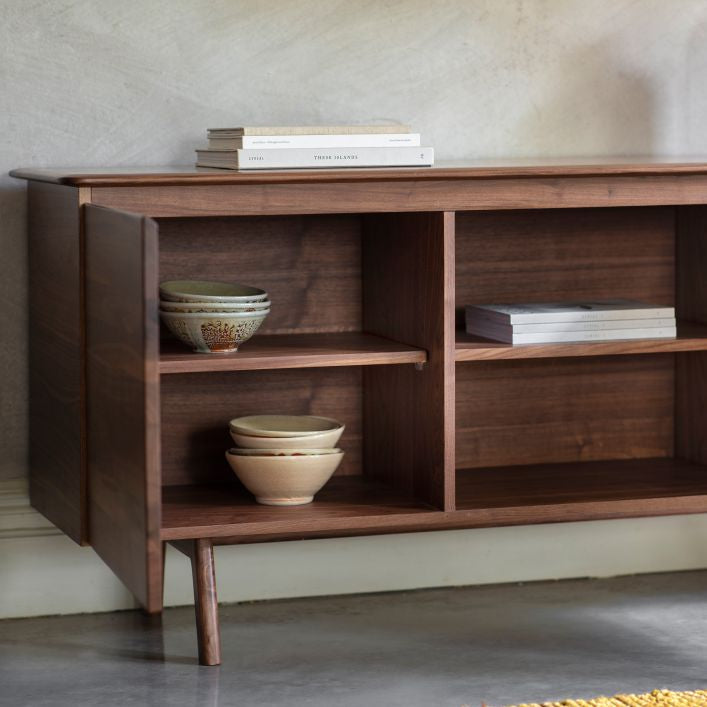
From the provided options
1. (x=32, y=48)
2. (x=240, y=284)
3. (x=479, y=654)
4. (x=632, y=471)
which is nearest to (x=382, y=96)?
(x=240, y=284)

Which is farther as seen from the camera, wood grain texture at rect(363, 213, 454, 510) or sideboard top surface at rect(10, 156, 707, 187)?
wood grain texture at rect(363, 213, 454, 510)

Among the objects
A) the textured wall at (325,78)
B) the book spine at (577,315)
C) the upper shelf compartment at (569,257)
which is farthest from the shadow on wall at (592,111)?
the book spine at (577,315)

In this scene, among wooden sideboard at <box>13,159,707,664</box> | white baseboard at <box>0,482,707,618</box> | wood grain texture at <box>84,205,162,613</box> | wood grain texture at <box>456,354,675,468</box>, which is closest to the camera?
wood grain texture at <box>84,205,162,613</box>

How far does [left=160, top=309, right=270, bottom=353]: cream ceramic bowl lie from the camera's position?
198 centimetres

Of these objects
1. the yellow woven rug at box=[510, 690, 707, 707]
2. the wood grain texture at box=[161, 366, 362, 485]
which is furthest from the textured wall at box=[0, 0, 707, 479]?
the yellow woven rug at box=[510, 690, 707, 707]

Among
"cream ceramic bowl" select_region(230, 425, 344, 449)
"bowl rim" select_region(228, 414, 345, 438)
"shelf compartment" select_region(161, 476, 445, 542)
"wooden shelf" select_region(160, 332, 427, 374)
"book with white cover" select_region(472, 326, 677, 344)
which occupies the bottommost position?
"shelf compartment" select_region(161, 476, 445, 542)

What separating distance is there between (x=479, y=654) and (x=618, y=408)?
0.61 metres

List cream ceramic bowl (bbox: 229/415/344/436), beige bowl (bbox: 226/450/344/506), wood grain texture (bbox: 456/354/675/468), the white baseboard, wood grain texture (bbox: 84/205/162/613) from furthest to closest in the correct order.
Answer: wood grain texture (bbox: 456/354/675/468), the white baseboard, cream ceramic bowl (bbox: 229/415/344/436), beige bowl (bbox: 226/450/344/506), wood grain texture (bbox: 84/205/162/613)

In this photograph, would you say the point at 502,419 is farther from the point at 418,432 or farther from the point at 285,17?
the point at 285,17

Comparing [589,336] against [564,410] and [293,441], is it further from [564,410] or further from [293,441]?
[293,441]

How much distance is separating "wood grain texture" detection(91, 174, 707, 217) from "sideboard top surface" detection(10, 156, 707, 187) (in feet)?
0.05

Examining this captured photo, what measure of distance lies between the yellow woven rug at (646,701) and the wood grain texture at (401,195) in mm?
737

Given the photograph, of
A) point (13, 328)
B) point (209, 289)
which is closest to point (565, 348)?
point (209, 289)

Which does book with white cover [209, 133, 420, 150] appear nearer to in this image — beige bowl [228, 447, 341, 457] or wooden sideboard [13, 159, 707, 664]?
wooden sideboard [13, 159, 707, 664]
